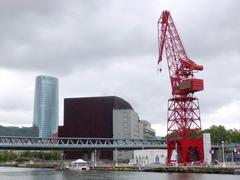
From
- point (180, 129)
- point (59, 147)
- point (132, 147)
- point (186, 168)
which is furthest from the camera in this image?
point (132, 147)

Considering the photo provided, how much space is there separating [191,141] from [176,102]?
12.1 m

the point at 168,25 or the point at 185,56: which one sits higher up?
the point at 168,25

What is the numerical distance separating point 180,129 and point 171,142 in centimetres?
591

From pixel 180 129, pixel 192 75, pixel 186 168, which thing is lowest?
pixel 186 168

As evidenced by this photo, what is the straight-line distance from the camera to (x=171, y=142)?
128m

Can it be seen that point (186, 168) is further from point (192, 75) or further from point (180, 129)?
point (192, 75)

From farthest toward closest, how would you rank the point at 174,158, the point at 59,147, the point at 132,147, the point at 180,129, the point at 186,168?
the point at 132,147 < the point at 59,147 < the point at 174,158 < the point at 180,129 < the point at 186,168

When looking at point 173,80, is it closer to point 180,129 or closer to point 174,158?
point 180,129

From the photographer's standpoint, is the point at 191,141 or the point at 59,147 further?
the point at 59,147

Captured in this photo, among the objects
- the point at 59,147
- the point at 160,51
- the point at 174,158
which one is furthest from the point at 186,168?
the point at 59,147

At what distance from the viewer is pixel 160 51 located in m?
132

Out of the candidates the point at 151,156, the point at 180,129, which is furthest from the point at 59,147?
the point at 180,129

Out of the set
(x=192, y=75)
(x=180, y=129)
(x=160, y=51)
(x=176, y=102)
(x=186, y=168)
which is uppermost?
(x=160, y=51)

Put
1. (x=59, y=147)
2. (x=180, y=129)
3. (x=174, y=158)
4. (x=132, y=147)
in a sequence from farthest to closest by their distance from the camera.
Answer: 1. (x=132, y=147)
2. (x=59, y=147)
3. (x=174, y=158)
4. (x=180, y=129)
